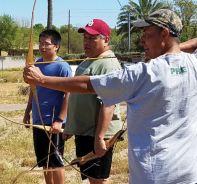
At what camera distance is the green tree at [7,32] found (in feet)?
191

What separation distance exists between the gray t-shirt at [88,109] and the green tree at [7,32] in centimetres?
5753

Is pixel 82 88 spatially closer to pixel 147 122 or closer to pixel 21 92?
pixel 147 122

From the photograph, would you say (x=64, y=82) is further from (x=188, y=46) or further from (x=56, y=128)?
(x=56, y=128)

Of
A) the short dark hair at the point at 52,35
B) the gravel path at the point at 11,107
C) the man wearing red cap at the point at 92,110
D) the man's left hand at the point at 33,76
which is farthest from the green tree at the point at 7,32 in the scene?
the man's left hand at the point at 33,76

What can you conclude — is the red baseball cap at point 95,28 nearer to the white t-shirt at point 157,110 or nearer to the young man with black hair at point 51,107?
the young man with black hair at point 51,107

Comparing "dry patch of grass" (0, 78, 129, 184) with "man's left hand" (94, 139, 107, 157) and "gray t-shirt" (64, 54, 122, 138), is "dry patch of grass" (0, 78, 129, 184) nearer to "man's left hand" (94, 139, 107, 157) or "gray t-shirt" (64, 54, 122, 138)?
"gray t-shirt" (64, 54, 122, 138)

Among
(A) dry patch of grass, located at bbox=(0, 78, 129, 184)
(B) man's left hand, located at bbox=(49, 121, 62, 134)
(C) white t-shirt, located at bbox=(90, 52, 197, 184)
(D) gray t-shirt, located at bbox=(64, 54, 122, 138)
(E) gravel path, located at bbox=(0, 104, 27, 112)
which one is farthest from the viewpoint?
(E) gravel path, located at bbox=(0, 104, 27, 112)

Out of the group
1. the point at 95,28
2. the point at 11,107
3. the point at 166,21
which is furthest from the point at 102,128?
the point at 11,107

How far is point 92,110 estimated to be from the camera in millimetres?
2969

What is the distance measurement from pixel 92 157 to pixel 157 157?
1043 mm

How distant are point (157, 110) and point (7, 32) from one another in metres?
60.3

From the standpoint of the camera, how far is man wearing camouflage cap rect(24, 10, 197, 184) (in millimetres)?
1825

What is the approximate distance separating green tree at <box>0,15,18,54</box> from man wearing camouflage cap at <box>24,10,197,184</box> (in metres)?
58.7

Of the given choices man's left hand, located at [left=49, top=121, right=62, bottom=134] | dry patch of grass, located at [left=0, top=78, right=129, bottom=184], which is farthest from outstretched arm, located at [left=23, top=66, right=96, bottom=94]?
dry patch of grass, located at [left=0, top=78, right=129, bottom=184]
